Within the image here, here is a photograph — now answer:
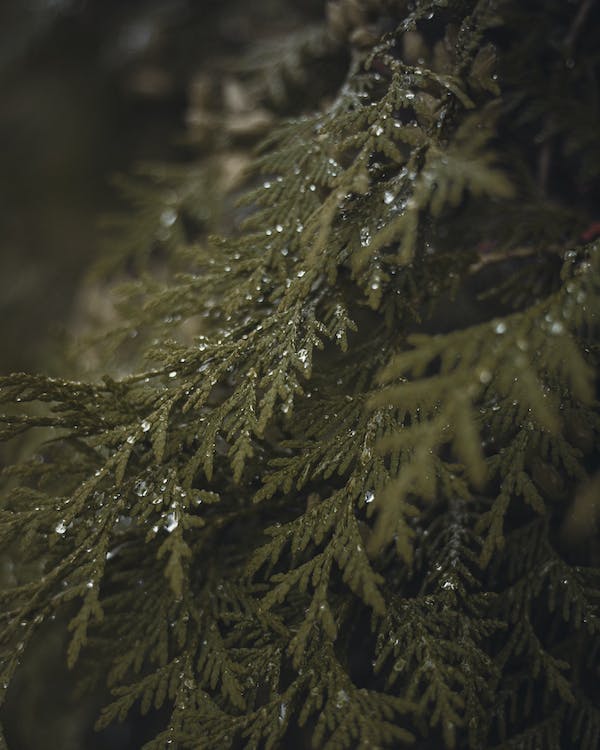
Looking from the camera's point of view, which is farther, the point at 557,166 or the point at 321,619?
the point at 557,166

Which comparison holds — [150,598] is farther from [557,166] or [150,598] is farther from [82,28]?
[82,28]

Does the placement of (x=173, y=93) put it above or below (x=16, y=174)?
below

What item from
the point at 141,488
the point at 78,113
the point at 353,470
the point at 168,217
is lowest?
the point at 353,470

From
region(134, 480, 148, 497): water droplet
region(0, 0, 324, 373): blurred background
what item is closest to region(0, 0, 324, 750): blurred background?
region(0, 0, 324, 373): blurred background

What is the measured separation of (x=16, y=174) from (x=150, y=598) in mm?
2250

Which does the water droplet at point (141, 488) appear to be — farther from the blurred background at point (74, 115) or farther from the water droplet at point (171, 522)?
the blurred background at point (74, 115)

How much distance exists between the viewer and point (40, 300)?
2.65 metres

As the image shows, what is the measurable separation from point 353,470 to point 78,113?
2302mm

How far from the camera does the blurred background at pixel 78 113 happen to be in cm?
241

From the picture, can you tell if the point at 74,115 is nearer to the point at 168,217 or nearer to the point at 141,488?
the point at 168,217

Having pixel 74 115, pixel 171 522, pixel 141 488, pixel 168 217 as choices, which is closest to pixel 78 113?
pixel 74 115

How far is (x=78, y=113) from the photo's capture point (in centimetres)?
272

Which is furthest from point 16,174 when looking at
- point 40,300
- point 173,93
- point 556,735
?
point 556,735

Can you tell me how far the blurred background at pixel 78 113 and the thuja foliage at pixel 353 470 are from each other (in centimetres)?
106
